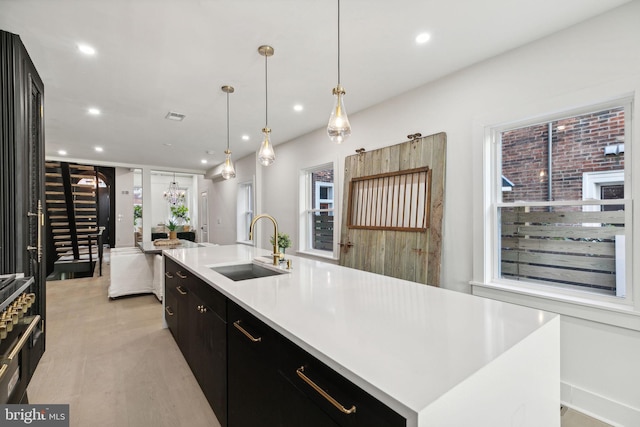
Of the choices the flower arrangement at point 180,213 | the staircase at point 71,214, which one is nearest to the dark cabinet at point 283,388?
the flower arrangement at point 180,213

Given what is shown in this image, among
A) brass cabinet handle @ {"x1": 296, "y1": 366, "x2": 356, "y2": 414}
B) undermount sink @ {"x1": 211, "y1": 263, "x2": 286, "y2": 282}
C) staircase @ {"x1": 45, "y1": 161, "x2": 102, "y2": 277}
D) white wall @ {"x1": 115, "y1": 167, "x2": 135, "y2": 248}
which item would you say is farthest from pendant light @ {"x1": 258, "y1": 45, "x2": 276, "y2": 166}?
white wall @ {"x1": 115, "y1": 167, "x2": 135, "y2": 248}

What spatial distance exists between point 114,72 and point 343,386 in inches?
A: 125

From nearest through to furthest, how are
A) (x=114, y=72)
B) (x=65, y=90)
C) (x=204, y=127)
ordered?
(x=114, y=72), (x=65, y=90), (x=204, y=127)

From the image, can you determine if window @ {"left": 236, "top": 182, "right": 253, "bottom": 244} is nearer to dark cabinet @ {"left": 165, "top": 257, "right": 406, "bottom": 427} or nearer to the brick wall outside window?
dark cabinet @ {"left": 165, "top": 257, "right": 406, "bottom": 427}

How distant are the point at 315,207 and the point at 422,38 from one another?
9.89ft

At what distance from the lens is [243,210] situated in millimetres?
6883

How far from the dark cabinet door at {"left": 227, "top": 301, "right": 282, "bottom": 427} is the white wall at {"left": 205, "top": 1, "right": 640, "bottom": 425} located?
2.08m

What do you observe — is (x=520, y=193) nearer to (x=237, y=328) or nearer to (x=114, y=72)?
(x=237, y=328)

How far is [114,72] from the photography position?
105 inches

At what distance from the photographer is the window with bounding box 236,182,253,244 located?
6.79 metres

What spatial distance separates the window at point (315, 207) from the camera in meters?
4.65

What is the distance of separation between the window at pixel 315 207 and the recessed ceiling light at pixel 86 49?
114 inches

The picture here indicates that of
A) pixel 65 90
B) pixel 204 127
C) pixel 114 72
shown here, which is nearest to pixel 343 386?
pixel 114 72

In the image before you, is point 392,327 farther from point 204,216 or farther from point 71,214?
point 204,216
